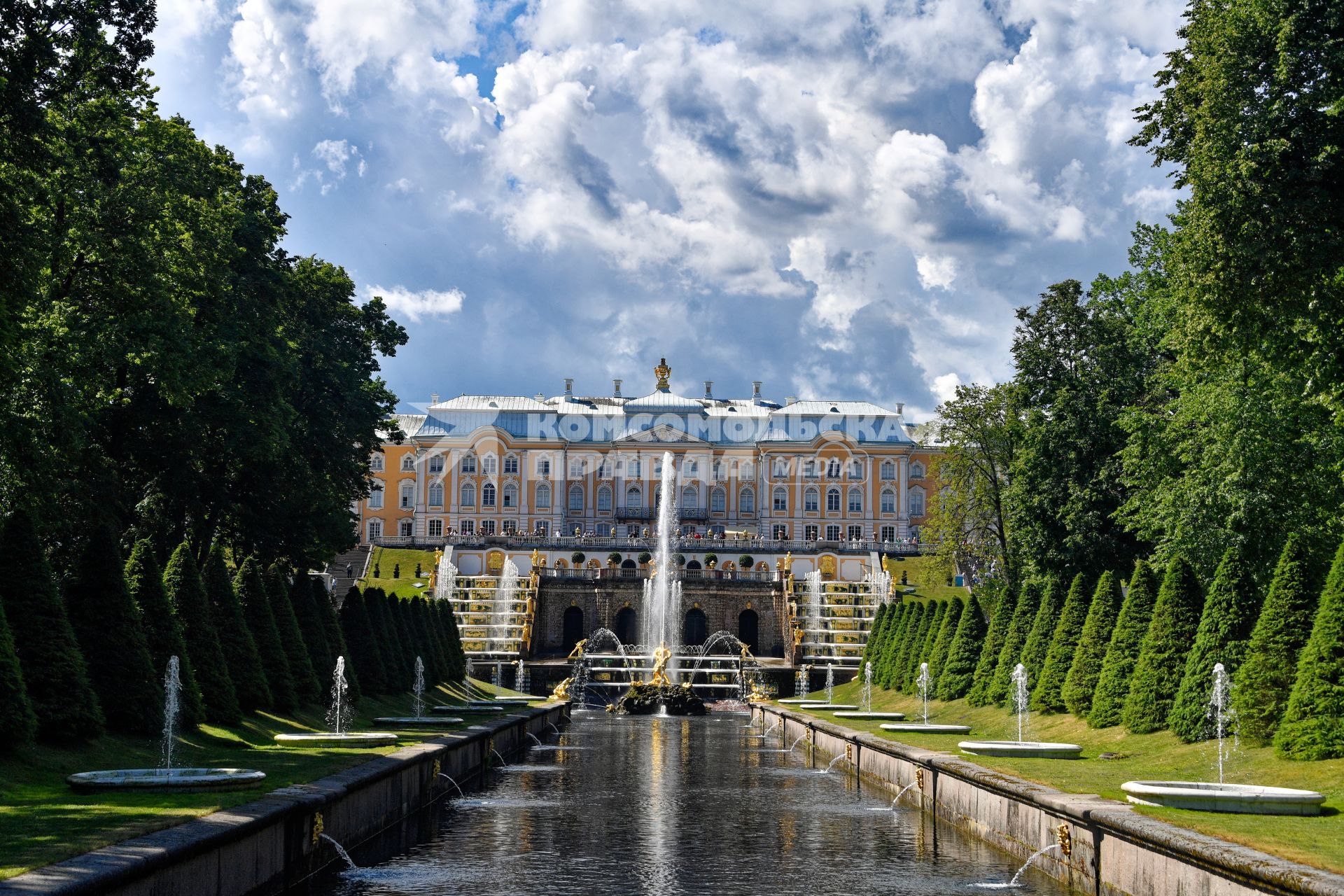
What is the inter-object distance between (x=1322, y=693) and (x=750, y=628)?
5288 centimetres

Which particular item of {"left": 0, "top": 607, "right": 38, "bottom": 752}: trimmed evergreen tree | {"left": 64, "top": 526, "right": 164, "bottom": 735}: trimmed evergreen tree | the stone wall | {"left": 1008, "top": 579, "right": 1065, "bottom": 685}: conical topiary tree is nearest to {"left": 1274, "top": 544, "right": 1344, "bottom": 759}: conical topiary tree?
{"left": 1008, "top": 579, "right": 1065, "bottom": 685}: conical topiary tree

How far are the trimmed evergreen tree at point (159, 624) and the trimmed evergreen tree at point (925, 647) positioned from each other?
912 inches

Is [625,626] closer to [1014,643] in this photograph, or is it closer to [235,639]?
[1014,643]

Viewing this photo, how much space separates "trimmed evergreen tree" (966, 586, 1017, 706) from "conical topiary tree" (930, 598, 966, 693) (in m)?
2.73

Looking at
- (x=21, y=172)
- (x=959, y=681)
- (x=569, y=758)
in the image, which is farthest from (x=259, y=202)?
(x=959, y=681)

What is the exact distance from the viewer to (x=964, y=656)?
33844 millimetres

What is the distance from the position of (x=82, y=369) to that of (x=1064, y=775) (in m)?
17.9

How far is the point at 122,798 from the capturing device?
1166cm

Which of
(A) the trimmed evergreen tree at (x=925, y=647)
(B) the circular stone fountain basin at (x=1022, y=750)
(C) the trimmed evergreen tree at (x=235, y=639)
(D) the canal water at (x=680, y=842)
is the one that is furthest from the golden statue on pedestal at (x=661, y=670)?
(B) the circular stone fountain basin at (x=1022, y=750)

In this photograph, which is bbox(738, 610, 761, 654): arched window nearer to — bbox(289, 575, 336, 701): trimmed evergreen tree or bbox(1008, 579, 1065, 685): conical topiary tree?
bbox(1008, 579, 1065, 685): conical topiary tree

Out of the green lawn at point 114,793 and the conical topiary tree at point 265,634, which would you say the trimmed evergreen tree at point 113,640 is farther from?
the conical topiary tree at point 265,634

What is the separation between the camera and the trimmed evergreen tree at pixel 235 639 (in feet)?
72.6

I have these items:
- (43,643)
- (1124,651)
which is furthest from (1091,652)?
(43,643)

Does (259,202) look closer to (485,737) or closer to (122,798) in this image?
(485,737)
